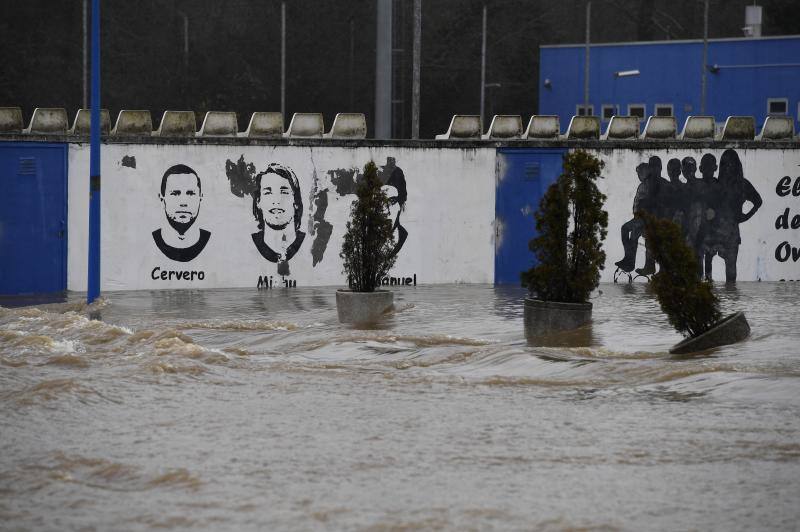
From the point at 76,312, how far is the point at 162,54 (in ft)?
126

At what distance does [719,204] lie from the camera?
25.3m

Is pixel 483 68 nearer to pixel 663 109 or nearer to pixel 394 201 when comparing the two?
pixel 663 109

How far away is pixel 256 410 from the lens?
1190cm

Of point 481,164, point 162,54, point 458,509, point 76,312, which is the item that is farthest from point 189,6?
point 458,509

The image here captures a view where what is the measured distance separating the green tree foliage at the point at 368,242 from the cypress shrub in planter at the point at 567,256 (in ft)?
9.47

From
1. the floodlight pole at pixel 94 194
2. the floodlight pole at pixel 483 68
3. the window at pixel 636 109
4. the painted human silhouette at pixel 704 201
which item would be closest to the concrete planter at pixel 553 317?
the floodlight pole at pixel 94 194

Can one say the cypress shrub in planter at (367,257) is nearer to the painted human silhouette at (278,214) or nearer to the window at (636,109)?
the painted human silhouette at (278,214)

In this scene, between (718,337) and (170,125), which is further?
(170,125)

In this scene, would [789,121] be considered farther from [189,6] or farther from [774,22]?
[774,22]

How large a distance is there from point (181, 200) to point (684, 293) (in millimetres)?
11863

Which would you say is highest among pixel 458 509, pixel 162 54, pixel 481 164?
pixel 162 54

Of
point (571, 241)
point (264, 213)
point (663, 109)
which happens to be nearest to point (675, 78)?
point (663, 109)

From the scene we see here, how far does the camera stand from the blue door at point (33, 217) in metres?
22.8

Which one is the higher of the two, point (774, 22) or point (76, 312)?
point (774, 22)
